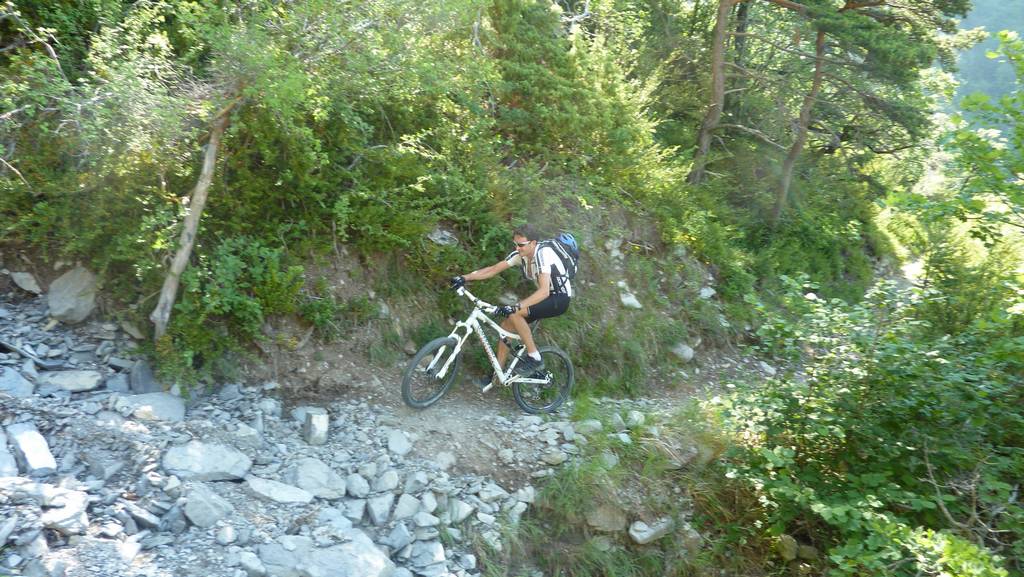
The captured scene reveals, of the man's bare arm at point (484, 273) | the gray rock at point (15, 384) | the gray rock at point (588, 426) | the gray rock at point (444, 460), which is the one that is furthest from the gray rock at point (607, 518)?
the gray rock at point (15, 384)

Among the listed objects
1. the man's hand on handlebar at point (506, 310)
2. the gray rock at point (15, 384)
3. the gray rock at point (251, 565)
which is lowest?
the gray rock at point (251, 565)

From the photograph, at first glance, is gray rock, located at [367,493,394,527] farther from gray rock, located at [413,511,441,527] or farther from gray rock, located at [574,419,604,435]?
gray rock, located at [574,419,604,435]


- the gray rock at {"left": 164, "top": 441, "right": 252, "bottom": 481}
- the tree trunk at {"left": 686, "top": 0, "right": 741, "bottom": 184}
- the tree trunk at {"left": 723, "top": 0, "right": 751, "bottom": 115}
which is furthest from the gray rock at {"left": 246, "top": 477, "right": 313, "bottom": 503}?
the tree trunk at {"left": 723, "top": 0, "right": 751, "bottom": 115}

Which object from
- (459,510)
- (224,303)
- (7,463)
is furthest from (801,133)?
(7,463)

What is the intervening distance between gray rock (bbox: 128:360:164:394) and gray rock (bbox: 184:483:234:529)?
4.82 ft

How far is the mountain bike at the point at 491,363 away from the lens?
7.00 m

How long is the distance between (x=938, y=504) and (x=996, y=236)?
7.58ft

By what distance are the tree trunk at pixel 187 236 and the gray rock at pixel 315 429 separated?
148 cm

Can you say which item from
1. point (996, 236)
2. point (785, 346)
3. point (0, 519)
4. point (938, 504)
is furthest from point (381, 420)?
point (996, 236)

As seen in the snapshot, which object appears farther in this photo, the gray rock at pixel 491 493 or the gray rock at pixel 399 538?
the gray rock at pixel 491 493

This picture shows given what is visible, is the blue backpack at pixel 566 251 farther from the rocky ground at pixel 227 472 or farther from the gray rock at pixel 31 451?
the gray rock at pixel 31 451

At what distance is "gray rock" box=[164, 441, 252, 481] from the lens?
209 inches

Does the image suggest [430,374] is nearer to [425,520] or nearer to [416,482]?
[416,482]

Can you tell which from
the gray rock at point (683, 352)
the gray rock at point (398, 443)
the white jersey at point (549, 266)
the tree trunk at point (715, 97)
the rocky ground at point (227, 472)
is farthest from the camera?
the tree trunk at point (715, 97)
